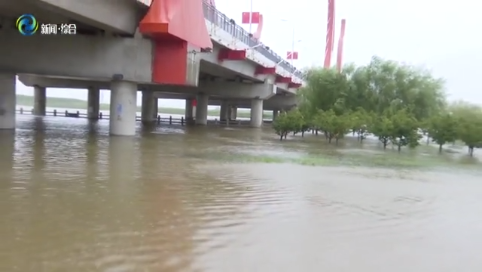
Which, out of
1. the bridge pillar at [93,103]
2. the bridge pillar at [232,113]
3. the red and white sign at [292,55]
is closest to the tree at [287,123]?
the bridge pillar at [93,103]

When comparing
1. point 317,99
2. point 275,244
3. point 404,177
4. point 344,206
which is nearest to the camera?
point 275,244

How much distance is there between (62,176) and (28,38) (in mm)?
14497

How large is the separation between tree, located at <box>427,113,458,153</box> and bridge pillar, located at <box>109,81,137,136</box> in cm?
1734

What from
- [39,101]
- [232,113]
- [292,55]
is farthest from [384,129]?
[232,113]

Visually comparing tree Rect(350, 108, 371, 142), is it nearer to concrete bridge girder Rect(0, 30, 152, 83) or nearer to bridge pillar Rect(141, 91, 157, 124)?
concrete bridge girder Rect(0, 30, 152, 83)

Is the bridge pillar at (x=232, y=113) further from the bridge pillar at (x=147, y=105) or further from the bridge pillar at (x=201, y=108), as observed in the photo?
the bridge pillar at (x=201, y=108)

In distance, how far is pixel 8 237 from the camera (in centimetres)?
590

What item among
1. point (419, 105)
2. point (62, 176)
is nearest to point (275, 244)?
point (62, 176)

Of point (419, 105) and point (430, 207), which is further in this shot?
point (419, 105)

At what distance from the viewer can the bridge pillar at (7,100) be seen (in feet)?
79.0

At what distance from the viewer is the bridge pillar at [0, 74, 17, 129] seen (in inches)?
949

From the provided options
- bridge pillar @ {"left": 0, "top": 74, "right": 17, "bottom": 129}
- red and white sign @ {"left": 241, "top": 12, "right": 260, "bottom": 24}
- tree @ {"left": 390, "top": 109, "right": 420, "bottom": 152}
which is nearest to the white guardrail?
red and white sign @ {"left": 241, "top": 12, "right": 260, "bottom": 24}

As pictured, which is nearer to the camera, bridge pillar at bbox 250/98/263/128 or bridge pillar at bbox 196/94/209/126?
bridge pillar at bbox 250/98/263/128

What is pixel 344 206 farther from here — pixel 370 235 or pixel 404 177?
pixel 404 177
